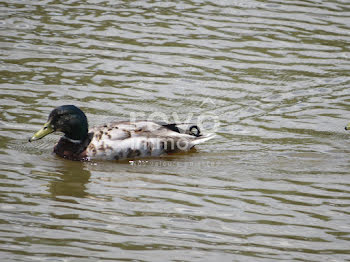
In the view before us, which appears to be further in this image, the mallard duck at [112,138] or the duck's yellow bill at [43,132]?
the mallard duck at [112,138]

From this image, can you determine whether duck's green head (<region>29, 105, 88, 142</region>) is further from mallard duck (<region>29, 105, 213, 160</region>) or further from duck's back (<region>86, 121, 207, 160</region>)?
duck's back (<region>86, 121, 207, 160</region>)

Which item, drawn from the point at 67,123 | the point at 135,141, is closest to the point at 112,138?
the point at 135,141

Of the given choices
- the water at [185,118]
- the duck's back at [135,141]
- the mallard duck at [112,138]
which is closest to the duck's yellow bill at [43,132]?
the mallard duck at [112,138]

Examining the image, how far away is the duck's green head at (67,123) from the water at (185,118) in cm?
41

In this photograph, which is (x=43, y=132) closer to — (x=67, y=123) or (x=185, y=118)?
(x=67, y=123)

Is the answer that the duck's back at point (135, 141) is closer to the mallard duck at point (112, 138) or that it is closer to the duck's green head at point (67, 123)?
the mallard duck at point (112, 138)

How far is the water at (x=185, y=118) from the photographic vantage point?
7.27 meters

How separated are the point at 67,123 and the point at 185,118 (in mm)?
2097

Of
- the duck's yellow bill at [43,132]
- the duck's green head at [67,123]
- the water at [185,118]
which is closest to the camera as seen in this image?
the water at [185,118]

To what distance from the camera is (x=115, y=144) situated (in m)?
10.2

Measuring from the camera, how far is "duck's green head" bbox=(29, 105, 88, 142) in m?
10.1

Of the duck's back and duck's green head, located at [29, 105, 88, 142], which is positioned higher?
duck's green head, located at [29, 105, 88, 142]

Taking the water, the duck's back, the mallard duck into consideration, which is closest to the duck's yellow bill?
the mallard duck

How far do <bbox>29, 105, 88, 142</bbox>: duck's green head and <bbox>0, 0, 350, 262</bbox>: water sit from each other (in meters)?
0.41
